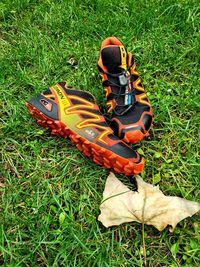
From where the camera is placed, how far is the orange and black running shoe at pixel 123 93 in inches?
92.4

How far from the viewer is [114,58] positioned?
2.50m

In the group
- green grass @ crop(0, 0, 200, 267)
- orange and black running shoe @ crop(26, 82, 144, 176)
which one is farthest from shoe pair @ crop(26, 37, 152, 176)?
green grass @ crop(0, 0, 200, 267)

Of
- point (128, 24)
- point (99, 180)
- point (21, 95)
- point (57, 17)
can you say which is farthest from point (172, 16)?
point (99, 180)

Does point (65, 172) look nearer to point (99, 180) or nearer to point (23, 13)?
point (99, 180)

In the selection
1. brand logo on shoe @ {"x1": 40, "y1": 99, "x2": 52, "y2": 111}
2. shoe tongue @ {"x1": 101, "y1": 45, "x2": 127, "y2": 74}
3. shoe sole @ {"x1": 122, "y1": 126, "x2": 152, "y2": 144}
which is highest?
shoe tongue @ {"x1": 101, "y1": 45, "x2": 127, "y2": 74}

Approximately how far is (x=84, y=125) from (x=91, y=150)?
0.16 metres

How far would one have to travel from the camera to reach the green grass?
2002 millimetres

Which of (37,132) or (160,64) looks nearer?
(37,132)

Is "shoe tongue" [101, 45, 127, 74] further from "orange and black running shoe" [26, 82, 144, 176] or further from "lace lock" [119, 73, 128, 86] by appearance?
"orange and black running shoe" [26, 82, 144, 176]

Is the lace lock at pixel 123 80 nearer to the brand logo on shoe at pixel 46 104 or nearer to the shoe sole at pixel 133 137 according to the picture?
the shoe sole at pixel 133 137

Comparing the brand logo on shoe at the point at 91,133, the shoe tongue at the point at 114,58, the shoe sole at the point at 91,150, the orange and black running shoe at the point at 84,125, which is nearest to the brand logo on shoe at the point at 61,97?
the orange and black running shoe at the point at 84,125

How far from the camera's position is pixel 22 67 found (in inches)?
112

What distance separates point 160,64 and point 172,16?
47 centimetres

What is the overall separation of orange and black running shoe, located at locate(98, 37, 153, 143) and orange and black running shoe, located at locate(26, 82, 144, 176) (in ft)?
0.38
